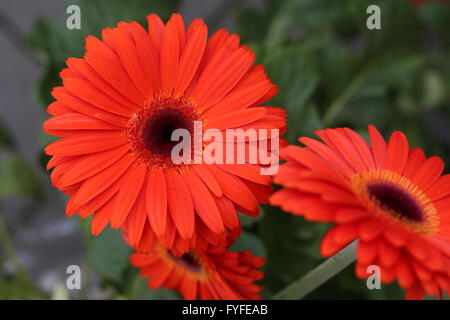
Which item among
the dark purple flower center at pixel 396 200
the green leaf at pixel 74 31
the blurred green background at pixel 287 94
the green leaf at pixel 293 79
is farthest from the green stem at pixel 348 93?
the dark purple flower center at pixel 396 200

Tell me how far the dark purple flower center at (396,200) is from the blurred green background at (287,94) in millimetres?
Answer: 126

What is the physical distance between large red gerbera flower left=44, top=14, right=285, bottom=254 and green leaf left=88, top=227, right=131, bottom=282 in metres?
0.19

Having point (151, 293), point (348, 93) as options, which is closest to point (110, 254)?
point (151, 293)

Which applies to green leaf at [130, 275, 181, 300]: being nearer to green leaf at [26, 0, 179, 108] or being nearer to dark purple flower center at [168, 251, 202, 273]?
dark purple flower center at [168, 251, 202, 273]

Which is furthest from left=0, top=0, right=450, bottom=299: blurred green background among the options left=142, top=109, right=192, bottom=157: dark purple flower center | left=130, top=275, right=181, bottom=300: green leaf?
left=142, top=109, right=192, bottom=157: dark purple flower center

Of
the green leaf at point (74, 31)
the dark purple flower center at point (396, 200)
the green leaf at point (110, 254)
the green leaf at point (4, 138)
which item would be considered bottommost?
the green leaf at point (110, 254)

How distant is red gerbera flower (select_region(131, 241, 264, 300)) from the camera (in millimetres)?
288

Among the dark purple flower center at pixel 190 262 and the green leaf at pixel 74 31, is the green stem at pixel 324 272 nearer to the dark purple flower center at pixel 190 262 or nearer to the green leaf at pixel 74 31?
the dark purple flower center at pixel 190 262

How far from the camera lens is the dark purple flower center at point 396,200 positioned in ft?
0.81

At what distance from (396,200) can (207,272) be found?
122 mm

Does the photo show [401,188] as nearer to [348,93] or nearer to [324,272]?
[324,272]

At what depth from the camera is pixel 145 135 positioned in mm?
287

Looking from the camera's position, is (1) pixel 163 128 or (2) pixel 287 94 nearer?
(1) pixel 163 128

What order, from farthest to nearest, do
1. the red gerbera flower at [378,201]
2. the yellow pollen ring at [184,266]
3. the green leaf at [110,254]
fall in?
the green leaf at [110,254] → the yellow pollen ring at [184,266] → the red gerbera flower at [378,201]
